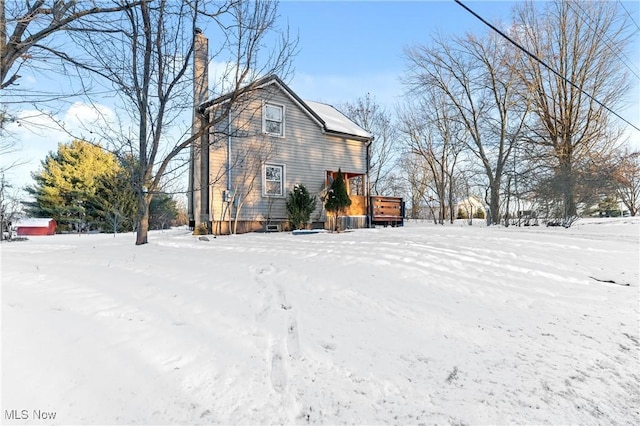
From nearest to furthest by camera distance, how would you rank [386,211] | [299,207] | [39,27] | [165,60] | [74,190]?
1. [39,27]
2. [165,60]
3. [299,207]
4. [386,211]
5. [74,190]

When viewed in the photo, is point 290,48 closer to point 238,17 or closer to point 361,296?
point 238,17

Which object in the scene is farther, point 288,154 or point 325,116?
point 325,116

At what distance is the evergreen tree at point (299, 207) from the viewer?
11.4 metres

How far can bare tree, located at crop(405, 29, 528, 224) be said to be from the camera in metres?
16.6

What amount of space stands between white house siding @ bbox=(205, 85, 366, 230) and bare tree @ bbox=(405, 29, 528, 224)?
7.85m

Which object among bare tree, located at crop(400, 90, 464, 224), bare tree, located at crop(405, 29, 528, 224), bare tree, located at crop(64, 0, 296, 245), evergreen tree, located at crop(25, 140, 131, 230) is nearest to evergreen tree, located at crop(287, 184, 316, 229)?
bare tree, located at crop(64, 0, 296, 245)

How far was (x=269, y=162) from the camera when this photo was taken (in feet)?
38.5

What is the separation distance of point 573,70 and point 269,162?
639 inches

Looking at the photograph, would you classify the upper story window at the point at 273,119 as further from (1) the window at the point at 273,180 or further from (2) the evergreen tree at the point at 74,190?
(2) the evergreen tree at the point at 74,190

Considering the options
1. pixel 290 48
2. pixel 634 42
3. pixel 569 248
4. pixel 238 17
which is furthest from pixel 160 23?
pixel 634 42

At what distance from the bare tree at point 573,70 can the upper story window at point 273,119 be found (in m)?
12.6

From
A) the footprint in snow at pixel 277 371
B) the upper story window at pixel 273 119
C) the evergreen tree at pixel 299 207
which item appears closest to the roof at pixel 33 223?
the upper story window at pixel 273 119

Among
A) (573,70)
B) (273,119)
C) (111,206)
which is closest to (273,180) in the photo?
(273,119)

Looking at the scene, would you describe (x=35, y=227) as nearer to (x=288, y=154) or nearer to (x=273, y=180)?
(x=273, y=180)
